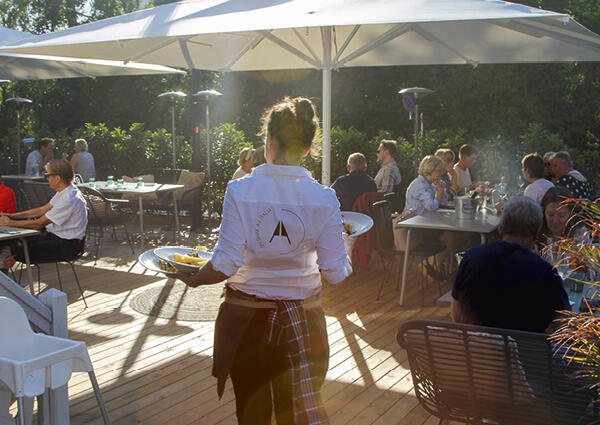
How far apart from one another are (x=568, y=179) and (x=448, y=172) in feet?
7.43

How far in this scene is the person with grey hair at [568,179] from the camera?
19.4 feet

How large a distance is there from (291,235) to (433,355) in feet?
2.72

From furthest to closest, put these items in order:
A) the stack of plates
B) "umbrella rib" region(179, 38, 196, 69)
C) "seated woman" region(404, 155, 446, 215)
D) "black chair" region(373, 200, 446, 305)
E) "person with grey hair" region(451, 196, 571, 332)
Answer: "umbrella rib" region(179, 38, 196, 69), "seated woman" region(404, 155, 446, 215), "black chair" region(373, 200, 446, 305), "person with grey hair" region(451, 196, 571, 332), the stack of plates

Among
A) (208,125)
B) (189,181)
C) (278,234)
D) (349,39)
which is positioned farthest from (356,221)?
(208,125)

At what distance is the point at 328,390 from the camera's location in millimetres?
3914

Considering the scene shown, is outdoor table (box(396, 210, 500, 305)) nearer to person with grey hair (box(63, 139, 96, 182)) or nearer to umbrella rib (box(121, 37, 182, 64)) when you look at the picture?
umbrella rib (box(121, 37, 182, 64))

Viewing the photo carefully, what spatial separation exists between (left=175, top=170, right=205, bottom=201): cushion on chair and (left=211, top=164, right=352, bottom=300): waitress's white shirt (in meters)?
8.07

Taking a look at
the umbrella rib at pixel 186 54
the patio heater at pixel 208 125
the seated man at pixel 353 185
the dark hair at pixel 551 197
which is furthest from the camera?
the patio heater at pixel 208 125

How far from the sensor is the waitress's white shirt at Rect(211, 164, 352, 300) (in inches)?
82.5

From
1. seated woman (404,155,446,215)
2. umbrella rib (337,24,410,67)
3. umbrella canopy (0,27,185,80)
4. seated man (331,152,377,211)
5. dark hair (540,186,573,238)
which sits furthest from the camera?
umbrella canopy (0,27,185,80)

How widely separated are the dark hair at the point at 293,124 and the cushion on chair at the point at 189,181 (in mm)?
8025

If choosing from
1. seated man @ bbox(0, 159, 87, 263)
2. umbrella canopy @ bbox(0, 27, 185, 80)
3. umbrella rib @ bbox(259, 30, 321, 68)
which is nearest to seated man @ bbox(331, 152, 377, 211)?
umbrella rib @ bbox(259, 30, 321, 68)

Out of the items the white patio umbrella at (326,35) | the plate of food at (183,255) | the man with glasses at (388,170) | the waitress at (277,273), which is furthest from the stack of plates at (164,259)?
the man with glasses at (388,170)

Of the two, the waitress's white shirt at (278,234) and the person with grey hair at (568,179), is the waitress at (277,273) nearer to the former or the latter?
the waitress's white shirt at (278,234)
